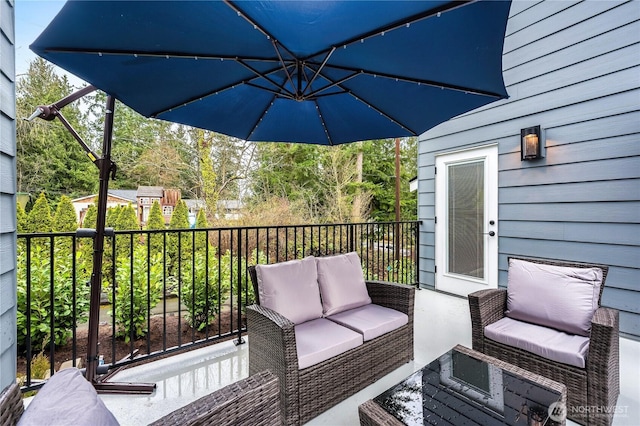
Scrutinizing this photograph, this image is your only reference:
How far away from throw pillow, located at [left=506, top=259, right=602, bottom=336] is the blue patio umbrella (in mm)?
1390

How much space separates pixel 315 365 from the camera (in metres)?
1.83

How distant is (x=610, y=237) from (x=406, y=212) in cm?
845

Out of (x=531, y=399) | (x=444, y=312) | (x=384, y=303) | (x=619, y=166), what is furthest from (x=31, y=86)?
(x=619, y=166)

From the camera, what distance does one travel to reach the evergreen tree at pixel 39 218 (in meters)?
5.34

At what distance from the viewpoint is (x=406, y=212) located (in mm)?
11406

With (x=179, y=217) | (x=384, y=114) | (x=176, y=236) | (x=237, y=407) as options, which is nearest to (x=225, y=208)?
(x=179, y=217)

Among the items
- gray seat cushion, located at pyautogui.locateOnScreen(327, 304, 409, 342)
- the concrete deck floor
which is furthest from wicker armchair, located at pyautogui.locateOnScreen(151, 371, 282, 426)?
gray seat cushion, located at pyautogui.locateOnScreen(327, 304, 409, 342)

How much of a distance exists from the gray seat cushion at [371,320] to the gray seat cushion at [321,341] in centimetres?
7

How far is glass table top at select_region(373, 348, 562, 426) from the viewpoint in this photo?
1302 millimetres

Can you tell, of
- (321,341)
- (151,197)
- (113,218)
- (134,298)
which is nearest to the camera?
(321,341)

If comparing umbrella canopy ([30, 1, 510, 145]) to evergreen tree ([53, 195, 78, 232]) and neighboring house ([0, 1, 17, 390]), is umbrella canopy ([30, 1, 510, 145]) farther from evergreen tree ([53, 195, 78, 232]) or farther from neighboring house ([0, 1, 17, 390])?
evergreen tree ([53, 195, 78, 232])

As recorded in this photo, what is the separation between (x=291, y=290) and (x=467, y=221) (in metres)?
2.99

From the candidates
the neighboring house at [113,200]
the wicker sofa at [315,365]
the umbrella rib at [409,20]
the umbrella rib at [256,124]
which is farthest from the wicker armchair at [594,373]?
the neighboring house at [113,200]

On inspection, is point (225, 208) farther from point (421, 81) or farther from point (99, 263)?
point (421, 81)
